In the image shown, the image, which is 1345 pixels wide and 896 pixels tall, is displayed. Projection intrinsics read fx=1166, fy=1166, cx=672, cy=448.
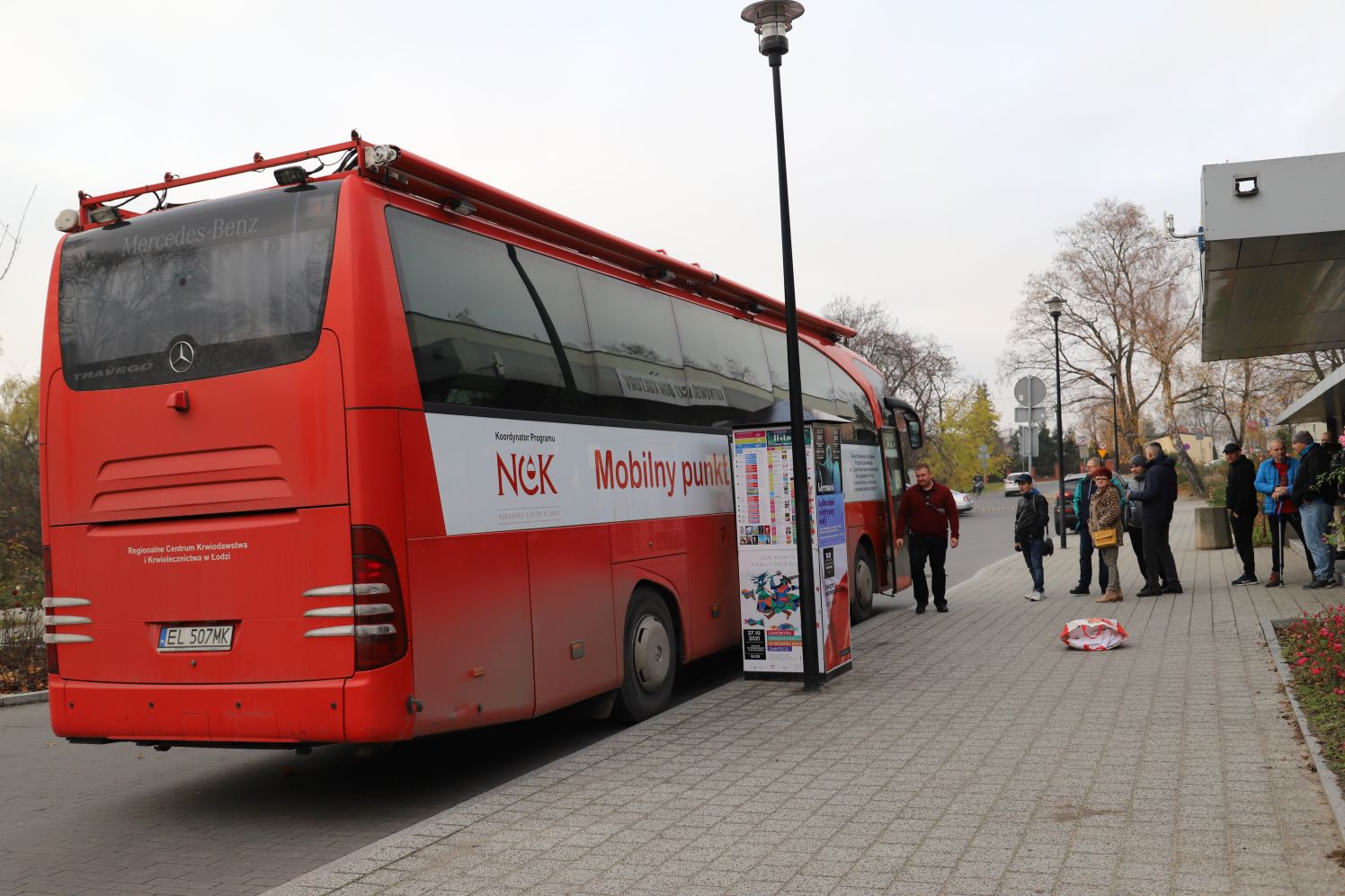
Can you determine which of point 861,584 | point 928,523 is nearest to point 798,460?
point 861,584

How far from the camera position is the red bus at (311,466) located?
610cm

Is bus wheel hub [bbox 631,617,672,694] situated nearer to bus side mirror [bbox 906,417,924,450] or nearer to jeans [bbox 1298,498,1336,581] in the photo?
bus side mirror [bbox 906,417,924,450]

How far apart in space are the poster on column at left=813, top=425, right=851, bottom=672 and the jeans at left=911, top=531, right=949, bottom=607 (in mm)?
5177

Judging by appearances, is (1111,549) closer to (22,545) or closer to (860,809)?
(860,809)

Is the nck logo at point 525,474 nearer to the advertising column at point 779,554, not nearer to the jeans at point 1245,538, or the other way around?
the advertising column at point 779,554

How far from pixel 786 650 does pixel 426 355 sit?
4.53 meters

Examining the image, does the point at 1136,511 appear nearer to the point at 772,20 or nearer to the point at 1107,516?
the point at 1107,516

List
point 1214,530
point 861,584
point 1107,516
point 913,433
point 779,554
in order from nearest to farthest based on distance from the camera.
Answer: point 779,554
point 861,584
point 1107,516
point 913,433
point 1214,530

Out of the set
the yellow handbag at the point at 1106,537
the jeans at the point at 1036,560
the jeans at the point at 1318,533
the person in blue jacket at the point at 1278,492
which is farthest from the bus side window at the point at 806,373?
the person in blue jacket at the point at 1278,492

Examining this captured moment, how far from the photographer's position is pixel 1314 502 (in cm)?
1368

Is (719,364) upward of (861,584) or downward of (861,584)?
upward

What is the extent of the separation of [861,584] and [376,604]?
361 inches

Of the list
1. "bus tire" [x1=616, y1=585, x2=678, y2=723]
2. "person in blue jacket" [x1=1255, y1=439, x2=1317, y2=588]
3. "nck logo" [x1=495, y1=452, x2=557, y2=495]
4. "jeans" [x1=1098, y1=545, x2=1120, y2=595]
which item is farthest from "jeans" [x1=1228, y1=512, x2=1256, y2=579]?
"nck logo" [x1=495, y1=452, x2=557, y2=495]

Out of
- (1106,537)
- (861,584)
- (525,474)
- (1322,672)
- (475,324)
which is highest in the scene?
(475,324)
